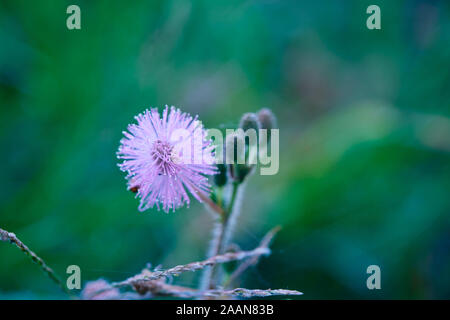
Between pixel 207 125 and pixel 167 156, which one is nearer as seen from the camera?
pixel 167 156

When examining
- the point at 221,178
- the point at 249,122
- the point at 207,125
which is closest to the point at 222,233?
the point at 221,178

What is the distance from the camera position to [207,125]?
4.80ft

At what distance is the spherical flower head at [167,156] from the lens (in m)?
0.70

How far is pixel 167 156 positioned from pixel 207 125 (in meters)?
0.73

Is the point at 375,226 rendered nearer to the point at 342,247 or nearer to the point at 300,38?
the point at 342,247

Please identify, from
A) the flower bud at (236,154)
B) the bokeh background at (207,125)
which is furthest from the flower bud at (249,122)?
the bokeh background at (207,125)

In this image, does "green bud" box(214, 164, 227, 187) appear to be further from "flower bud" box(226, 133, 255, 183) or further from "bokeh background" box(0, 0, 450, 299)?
"bokeh background" box(0, 0, 450, 299)

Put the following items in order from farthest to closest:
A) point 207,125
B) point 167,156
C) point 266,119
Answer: point 207,125
point 266,119
point 167,156

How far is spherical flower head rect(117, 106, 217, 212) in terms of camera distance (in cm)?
70

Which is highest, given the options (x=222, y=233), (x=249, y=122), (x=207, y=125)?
(x=207, y=125)

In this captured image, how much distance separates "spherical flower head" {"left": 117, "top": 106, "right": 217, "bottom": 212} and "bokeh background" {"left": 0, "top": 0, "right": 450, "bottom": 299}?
0.33m

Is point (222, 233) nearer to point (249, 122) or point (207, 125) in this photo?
point (249, 122)

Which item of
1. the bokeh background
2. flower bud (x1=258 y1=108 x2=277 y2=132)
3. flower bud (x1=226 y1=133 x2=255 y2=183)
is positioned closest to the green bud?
flower bud (x1=226 y1=133 x2=255 y2=183)

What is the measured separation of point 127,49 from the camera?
142 cm
